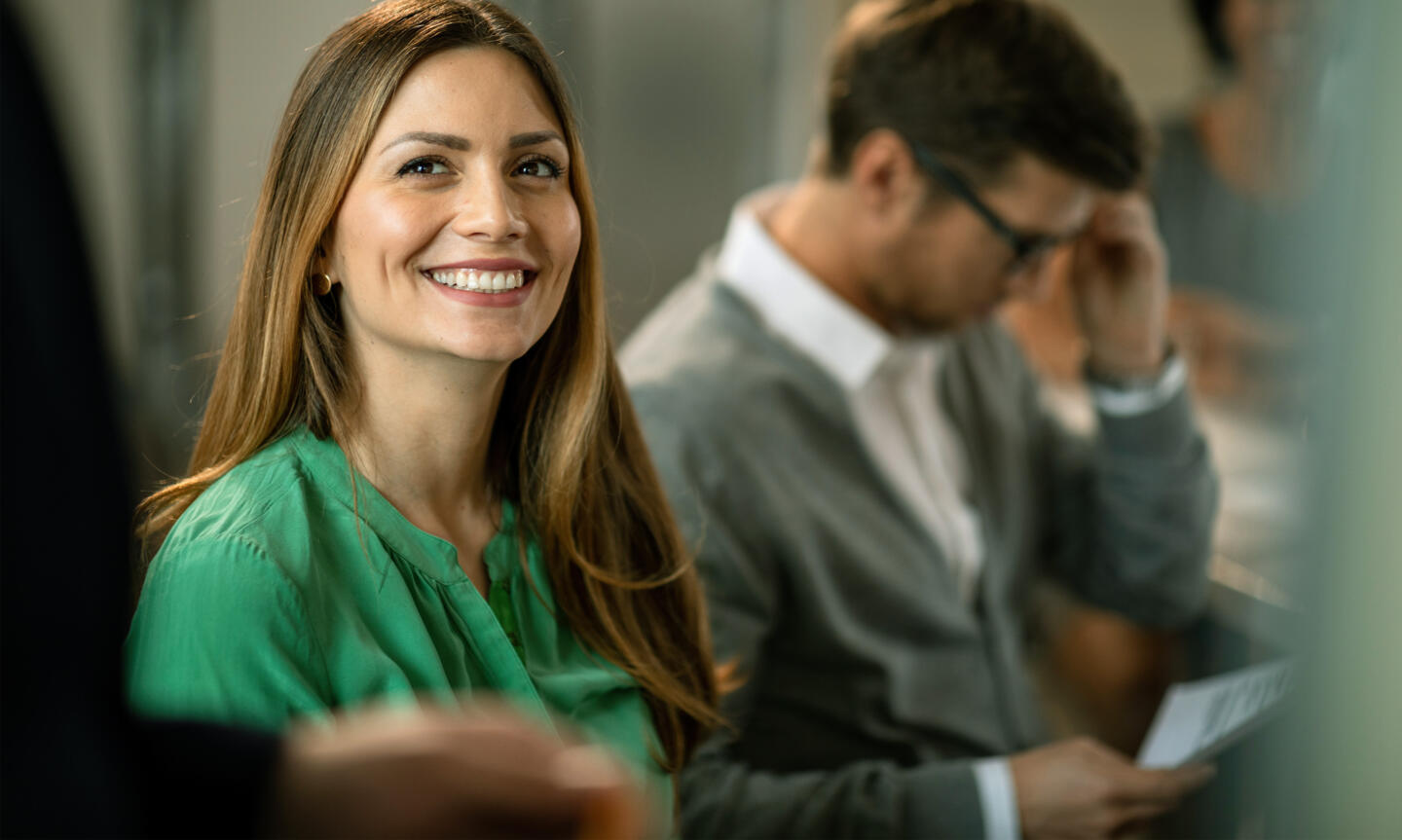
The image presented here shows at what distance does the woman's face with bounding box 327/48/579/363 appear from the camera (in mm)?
868

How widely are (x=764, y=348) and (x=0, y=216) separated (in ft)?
3.77

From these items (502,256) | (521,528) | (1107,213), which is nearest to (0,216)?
(502,256)

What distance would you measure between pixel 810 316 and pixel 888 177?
234mm

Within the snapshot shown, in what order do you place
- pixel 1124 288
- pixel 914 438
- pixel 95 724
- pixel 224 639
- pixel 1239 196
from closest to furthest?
pixel 95 724, pixel 224 639, pixel 914 438, pixel 1124 288, pixel 1239 196

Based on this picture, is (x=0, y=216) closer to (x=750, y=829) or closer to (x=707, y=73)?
(x=750, y=829)

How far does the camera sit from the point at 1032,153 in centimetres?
154

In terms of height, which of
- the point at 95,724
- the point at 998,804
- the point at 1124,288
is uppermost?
the point at 95,724

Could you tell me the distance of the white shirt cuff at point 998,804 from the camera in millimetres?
1270

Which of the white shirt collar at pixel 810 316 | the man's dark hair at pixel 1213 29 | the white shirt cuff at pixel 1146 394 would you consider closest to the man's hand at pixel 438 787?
the white shirt collar at pixel 810 316

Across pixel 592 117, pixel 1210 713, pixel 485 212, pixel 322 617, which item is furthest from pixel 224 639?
pixel 592 117

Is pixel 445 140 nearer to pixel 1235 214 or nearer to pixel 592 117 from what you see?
pixel 1235 214

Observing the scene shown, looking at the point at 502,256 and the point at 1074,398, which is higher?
the point at 502,256

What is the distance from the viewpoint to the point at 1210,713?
131cm

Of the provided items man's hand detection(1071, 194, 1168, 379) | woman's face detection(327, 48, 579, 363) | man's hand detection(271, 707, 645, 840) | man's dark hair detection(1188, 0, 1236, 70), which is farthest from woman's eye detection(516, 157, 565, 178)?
man's dark hair detection(1188, 0, 1236, 70)
